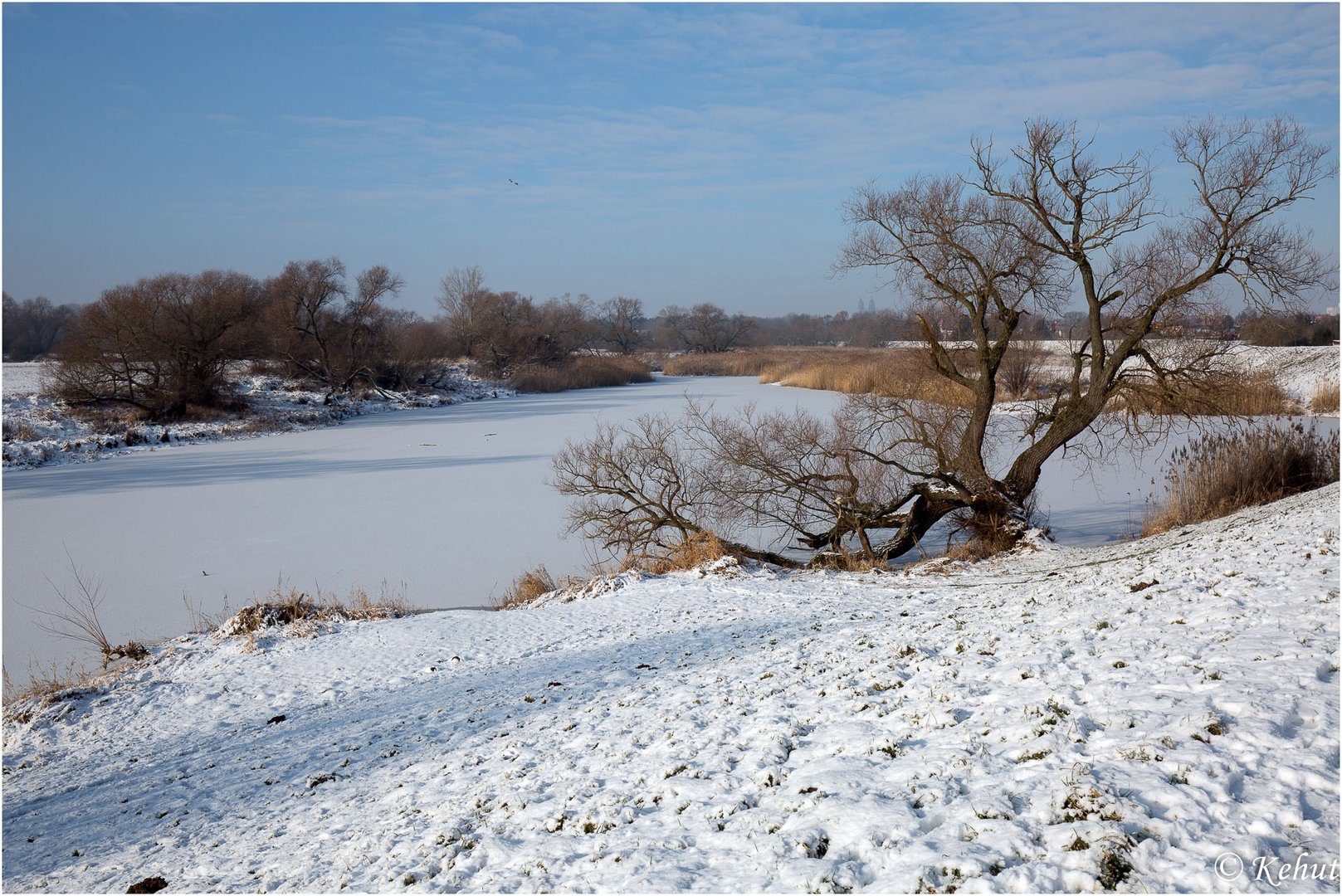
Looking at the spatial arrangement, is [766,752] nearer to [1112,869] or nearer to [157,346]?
[1112,869]

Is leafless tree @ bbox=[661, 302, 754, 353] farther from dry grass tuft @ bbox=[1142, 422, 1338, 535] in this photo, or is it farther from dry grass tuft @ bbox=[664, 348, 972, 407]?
dry grass tuft @ bbox=[1142, 422, 1338, 535]

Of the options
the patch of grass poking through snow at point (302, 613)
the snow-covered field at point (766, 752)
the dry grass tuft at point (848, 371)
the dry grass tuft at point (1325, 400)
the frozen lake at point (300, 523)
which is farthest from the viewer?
the dry grass tuft at point (1325, 400)

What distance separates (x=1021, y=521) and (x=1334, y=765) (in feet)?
28.6

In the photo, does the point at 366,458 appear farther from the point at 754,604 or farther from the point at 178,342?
the point at 754,604

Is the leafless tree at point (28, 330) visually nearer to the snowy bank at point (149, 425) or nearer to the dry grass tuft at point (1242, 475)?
the snowy bank at point (149, 425)

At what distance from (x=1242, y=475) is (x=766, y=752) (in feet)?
38.1

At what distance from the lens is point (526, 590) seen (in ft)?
32.6

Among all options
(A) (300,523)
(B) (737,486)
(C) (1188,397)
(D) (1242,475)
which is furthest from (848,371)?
(A) (300,523)

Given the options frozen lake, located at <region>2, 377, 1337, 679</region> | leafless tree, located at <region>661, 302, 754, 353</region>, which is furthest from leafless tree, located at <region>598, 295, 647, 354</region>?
frozen lake, located at <region>2, 377, 1337, 679</region>

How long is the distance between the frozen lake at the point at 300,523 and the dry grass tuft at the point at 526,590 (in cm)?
29

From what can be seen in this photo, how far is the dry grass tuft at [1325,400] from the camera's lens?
2411 centimetres

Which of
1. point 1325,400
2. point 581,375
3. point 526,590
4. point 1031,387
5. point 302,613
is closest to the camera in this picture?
point 302,613

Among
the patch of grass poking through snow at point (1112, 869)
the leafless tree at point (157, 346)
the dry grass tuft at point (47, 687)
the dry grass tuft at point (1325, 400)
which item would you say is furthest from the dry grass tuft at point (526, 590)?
the dry grass tuft at point (1325, 400)

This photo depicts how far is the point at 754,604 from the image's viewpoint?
802 cm
